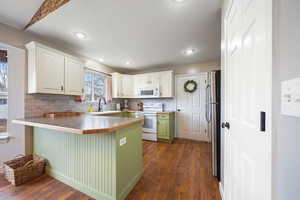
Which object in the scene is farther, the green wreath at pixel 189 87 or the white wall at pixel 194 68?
the green wreath at pixel 189 87

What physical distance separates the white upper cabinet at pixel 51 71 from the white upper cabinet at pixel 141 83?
1.45 metres

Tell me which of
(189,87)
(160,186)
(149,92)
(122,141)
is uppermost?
(189,87)

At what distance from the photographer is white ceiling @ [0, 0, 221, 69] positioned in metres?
1.49

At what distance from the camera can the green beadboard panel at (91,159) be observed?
1.35 m

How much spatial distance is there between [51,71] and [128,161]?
6.87 ft

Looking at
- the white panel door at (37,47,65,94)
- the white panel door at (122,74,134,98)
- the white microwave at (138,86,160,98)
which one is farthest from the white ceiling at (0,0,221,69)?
the white panel door at (122,74,134,98)

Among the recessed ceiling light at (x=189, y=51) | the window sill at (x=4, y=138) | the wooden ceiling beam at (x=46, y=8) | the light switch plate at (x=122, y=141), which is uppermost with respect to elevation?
the wooden ceiling beam at (x=46, y=8)

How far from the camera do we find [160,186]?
5.47 feet

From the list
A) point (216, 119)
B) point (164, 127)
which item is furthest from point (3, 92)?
point (216, 119)

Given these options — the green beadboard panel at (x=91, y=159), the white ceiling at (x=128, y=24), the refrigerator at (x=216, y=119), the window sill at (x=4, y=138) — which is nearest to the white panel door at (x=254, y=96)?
the white ceiling at (x=128, y=24)

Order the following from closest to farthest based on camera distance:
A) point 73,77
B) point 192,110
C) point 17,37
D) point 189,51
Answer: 1. point 17,37
2. point 73,77
3. point 189,51
4. point 192,110

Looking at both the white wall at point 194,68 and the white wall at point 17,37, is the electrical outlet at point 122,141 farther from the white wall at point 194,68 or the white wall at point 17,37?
the white wall at point 194,68

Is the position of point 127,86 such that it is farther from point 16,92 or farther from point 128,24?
point 16,92

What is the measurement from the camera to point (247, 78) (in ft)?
2.36
